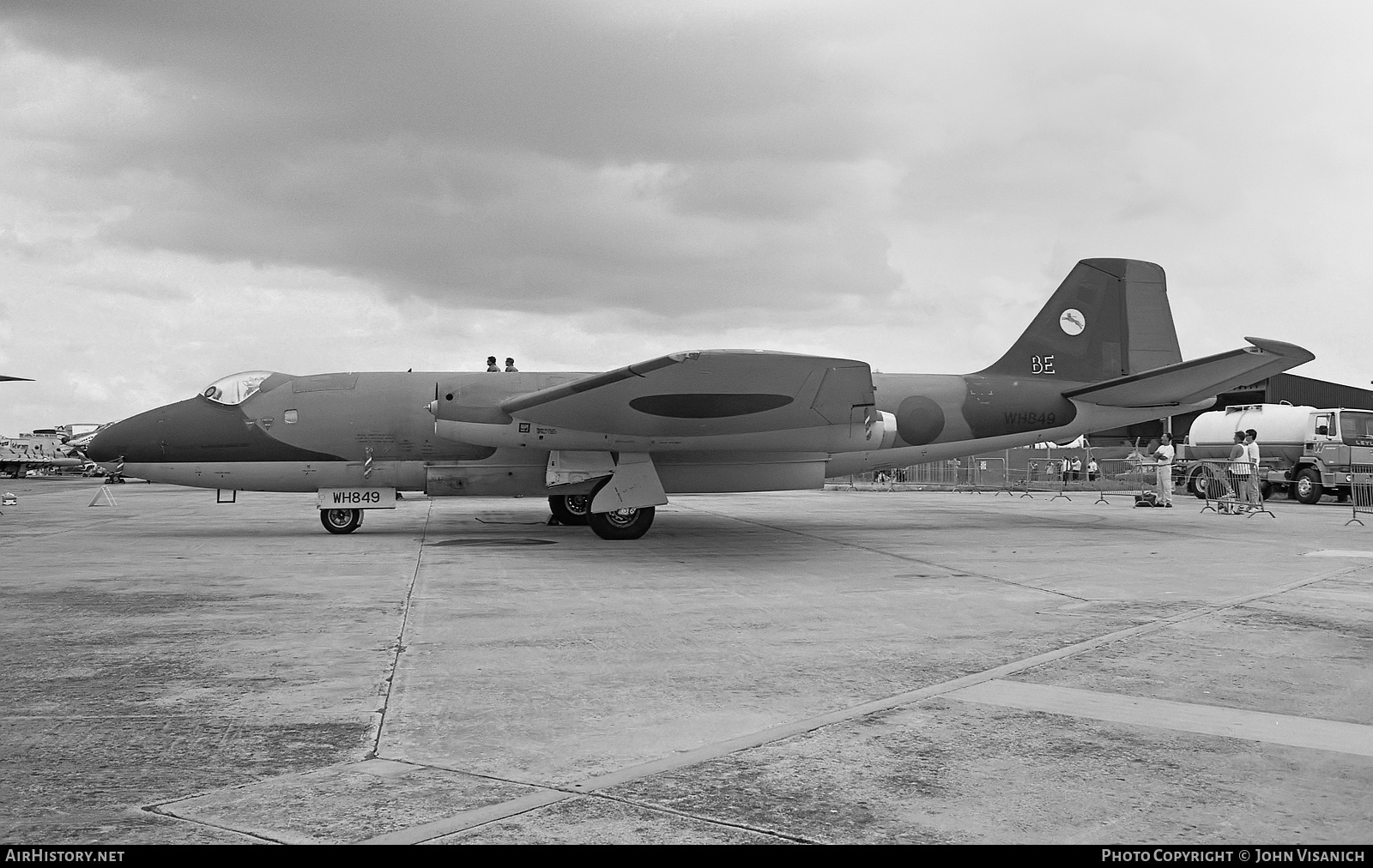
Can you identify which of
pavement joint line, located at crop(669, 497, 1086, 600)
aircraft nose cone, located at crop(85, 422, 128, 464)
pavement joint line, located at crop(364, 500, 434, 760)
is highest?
aircraft nose cone, located at crop(85, 422, 128, 464)

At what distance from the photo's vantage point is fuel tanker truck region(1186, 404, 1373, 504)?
25.1 metres

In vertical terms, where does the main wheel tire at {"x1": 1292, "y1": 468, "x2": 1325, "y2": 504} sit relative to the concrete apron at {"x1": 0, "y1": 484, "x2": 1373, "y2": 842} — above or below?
above

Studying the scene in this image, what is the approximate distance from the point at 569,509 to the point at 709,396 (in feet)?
15.7

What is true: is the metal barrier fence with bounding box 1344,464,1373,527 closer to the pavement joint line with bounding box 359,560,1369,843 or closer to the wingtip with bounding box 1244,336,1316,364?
the wingtip with bounding box 1244,336,1316,364

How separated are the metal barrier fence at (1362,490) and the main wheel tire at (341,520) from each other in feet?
55.8

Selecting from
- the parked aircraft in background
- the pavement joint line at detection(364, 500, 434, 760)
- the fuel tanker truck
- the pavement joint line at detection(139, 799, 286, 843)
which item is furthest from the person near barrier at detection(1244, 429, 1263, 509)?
the parked aircraft in background

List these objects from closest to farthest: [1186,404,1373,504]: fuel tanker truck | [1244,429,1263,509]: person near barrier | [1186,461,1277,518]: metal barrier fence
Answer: [1186,461,1277,518]: metal barrier fence → [1244,429,1263,509]: person near barrier → [1186,404,1373,504]: fuel tanker truck

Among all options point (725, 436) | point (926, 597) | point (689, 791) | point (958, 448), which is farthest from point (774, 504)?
point (689, 791)

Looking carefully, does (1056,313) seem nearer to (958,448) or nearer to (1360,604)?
(958,448)

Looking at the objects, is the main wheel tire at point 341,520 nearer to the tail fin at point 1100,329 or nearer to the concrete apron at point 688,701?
the concrete apron at point 688,701

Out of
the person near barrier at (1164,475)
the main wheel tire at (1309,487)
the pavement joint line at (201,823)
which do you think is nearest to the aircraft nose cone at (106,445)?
the pavement joint line at (201,823)

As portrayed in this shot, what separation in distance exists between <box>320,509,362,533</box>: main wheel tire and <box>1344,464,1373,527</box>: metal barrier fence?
55.8 feet

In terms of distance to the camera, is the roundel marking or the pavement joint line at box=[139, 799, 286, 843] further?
the roundel marking

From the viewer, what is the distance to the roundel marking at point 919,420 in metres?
15.6
